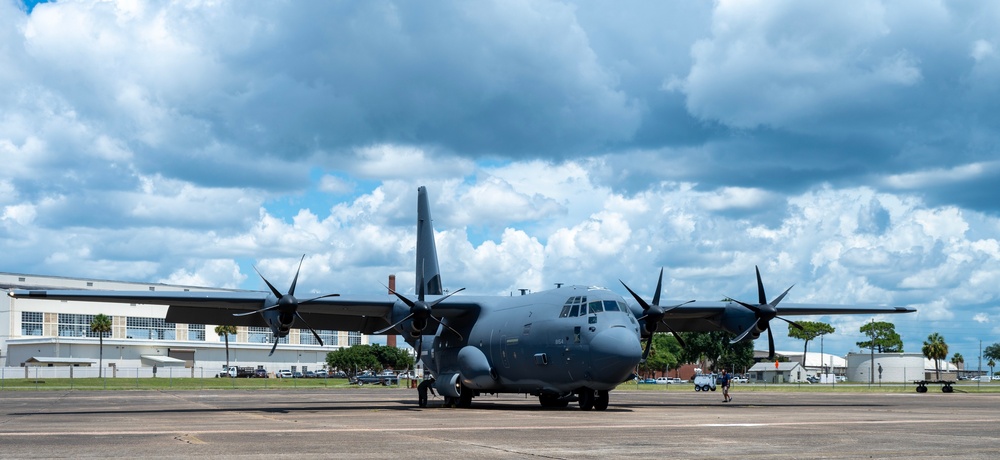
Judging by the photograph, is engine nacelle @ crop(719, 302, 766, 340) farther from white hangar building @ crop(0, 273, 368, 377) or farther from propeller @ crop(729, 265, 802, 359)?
white hangar building @ crop(0, 273, 368, 377)

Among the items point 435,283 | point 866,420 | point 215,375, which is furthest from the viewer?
point 215,375

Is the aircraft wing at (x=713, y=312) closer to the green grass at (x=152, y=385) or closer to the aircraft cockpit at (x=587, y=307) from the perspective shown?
the aircraft cockpit at (x=587, y=307)

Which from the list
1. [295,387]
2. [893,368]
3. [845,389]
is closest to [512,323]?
[845,389]

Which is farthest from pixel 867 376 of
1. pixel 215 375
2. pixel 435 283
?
pixel 435 283

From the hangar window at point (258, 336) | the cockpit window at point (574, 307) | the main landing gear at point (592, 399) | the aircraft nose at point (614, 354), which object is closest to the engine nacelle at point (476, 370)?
the main landing gear at point (592, 399)

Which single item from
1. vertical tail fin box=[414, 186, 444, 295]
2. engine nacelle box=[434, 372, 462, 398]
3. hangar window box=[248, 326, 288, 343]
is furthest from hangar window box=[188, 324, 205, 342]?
engine nacelle box=[434, 372, 462, 398]

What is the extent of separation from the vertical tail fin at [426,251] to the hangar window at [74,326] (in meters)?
108

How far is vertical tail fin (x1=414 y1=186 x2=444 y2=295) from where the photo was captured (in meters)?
42.7

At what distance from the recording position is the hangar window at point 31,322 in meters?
136

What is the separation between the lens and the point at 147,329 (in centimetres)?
14550

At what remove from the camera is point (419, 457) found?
14078 millimetres

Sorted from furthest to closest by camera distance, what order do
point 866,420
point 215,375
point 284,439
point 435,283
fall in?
point 215,375
point 435,283
point 866,420
point 284,439

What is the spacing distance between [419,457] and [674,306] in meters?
23.2

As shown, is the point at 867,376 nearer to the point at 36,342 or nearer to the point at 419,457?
the point at 36,342
